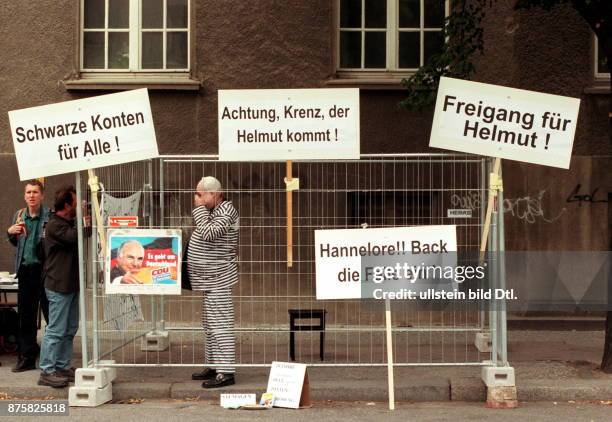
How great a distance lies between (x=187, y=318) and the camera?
9766 millimetres

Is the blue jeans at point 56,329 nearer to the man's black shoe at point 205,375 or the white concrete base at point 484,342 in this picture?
the man's black shoe at point 205,375

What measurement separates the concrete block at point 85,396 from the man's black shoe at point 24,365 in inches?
49.7

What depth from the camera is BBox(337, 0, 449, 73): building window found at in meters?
11.9

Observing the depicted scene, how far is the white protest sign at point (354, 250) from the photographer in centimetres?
781

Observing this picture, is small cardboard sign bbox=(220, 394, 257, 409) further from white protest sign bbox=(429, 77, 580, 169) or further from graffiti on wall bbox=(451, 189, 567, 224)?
graffiti on wall bbox=(451, 189, 567, 224)

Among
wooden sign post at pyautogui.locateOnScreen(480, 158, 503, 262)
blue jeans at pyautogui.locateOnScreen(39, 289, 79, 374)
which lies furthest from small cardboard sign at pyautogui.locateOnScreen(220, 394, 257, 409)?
wooden sign post at pyautogui.locateOnScreen(480, 158, 503, 262)

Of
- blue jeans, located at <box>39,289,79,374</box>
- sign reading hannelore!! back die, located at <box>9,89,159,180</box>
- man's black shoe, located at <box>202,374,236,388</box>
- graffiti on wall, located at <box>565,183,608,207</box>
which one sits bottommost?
man's black shoe, located at <box>202,374,236,388</box>

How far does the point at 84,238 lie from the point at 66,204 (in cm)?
36

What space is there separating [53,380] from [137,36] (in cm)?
538

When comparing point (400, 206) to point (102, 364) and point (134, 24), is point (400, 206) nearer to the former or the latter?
point (102, 364)

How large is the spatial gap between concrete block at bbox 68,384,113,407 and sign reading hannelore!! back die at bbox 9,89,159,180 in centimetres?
191

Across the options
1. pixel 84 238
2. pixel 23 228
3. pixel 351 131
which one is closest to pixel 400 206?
pixel 351 131

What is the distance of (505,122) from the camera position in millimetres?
7719

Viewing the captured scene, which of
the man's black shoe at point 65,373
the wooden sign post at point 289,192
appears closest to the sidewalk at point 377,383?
the man's black shoe at point 65,373
